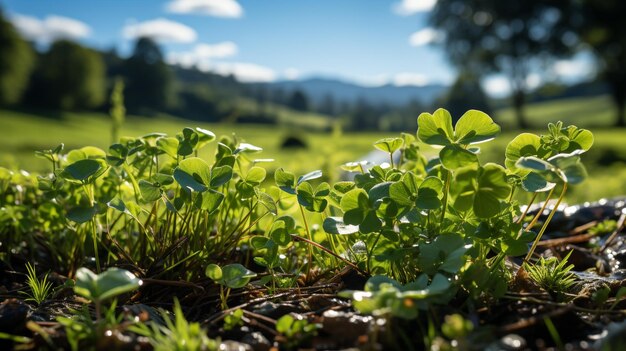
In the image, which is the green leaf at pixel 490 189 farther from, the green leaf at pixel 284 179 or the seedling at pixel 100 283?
the seedling at pixel 100 283

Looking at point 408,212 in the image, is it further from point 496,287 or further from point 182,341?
point 182,341

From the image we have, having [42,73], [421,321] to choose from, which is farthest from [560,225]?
[42,73]

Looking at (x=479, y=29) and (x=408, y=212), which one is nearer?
(x=408, y=212)

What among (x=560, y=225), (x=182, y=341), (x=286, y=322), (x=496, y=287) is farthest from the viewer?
(x=560, y=225)

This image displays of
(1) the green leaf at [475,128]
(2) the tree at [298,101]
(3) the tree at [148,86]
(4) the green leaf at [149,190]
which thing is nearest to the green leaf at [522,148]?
(1) the green leaf at [475,128]

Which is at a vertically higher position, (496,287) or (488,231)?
(488,231)

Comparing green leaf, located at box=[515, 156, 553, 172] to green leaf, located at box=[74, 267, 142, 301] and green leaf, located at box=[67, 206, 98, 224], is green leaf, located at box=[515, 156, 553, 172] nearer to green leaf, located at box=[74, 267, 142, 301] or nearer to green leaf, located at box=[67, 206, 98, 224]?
green leaf, located at box=[74, 267, 142, 301]

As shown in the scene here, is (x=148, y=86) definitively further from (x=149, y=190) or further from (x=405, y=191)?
(x=405, y=191)
